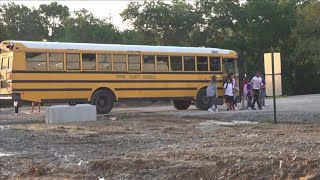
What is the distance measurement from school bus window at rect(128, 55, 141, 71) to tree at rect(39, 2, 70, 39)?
44.5 metres

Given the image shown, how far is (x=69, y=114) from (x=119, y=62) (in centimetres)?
419

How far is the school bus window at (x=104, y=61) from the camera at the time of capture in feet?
66.9

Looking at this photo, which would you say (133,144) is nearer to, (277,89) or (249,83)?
(277,89)

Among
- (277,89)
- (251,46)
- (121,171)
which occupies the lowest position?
(121,171)

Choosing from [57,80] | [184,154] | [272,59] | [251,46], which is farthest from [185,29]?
[184,154]

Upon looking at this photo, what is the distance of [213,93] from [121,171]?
45.5 feet

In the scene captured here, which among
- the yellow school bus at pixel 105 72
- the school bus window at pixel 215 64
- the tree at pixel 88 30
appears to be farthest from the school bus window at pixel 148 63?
the tree at pixel 88 30

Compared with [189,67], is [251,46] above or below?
above

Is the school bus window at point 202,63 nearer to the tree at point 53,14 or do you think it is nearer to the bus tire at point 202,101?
the bus tire at point 202,101

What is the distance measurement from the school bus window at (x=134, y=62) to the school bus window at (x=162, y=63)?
0.93m

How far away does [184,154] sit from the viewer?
8688 millimetres

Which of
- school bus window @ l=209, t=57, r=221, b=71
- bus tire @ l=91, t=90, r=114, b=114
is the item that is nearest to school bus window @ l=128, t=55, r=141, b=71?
bus tire @ l=91, t=90, r=114, b=114

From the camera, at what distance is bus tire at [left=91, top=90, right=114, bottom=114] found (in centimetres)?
2043

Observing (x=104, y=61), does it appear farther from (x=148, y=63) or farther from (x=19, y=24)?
(x=19, y=24)
